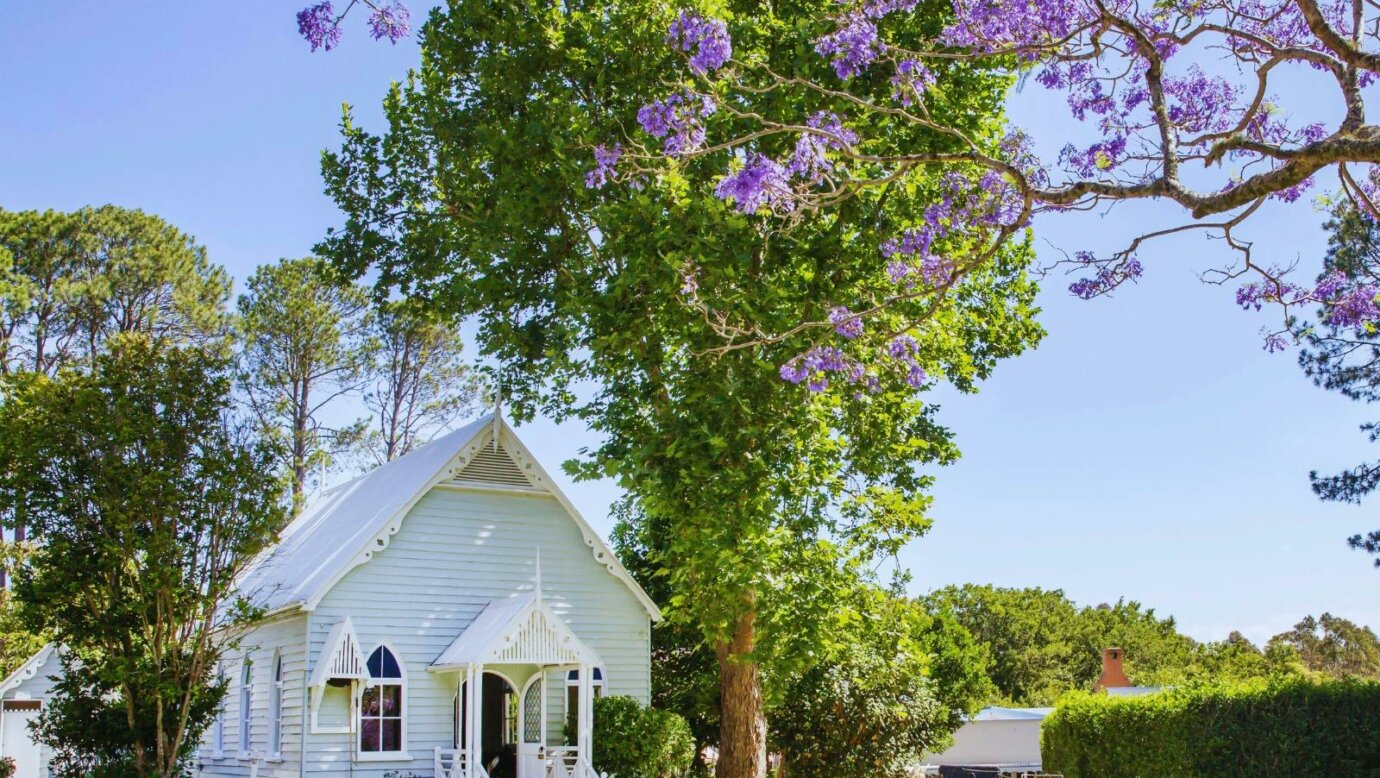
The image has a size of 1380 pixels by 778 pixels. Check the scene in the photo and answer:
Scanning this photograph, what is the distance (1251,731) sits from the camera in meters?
18.4

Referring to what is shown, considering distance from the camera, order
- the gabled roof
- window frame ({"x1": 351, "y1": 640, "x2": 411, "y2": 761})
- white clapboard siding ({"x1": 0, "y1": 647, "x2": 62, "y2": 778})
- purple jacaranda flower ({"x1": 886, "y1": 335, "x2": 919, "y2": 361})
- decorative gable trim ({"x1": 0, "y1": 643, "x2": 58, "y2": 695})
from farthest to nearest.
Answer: white clapboard siding ({"x1": 0, "y1": 647, "x2": 62, "y2": 778}) < decorative gable trim ({"x1": 0, "y1": 643, "x2": 58, "y2": 695}) < the gabled roof < window frame ({"x1": 351, "y1": 640, "x2": 411, "y2": 761}) < purple jacaranda flower ({"x1": 886, "y1": 335, "x2": 919, "y2": 361})

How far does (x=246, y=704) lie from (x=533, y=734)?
230 inches

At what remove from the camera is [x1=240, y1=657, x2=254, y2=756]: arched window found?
70.5 ft

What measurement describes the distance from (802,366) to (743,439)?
4.92 m

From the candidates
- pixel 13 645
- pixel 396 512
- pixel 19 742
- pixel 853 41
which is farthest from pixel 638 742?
pixel 13 645

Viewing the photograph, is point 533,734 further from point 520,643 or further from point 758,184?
point 758,184

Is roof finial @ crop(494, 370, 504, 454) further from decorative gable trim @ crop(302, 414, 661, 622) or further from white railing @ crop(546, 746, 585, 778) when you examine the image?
white railing @ crop(546, 746, 585, 778)

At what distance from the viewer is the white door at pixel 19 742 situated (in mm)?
31031

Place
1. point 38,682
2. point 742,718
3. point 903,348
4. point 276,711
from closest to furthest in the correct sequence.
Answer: point 903,348, point 742,718, point 276,711, point 38,682

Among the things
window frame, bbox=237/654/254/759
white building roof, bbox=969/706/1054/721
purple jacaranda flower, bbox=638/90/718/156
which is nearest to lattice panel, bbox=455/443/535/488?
window frame, bbox=237/654/254/759

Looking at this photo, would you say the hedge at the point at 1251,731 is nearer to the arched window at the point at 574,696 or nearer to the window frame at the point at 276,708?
the arched window at the point at 574,696

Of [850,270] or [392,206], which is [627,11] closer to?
[850,270]

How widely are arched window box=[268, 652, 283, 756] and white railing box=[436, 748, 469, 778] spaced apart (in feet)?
8.74

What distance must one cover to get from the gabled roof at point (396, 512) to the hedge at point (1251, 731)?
845 centimetres
